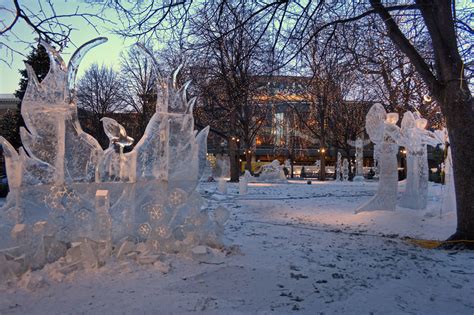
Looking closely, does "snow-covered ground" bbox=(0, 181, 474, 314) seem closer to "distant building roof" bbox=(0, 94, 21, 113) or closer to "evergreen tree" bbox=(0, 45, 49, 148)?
"evergreen tree" bbox=(0, 45, 49, 148)

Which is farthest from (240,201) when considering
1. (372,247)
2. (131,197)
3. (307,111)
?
(307,111)

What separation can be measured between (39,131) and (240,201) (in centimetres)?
1090

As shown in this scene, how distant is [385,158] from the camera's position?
1196cm

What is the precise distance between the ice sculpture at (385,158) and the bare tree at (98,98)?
100 feet

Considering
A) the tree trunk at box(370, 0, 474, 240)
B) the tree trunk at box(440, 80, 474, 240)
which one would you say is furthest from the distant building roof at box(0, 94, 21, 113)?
the tree trunk at box(440, 80, 474, 240)

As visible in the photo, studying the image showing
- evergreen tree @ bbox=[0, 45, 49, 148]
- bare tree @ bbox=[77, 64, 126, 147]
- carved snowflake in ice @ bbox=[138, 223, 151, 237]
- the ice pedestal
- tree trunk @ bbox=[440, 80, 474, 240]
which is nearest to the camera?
carved snowflake in ice @ bbox=[138, 223, 151, 237]

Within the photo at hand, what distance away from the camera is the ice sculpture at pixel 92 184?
5.86 metres

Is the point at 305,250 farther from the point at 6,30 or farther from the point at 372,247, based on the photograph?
the point at 6,30

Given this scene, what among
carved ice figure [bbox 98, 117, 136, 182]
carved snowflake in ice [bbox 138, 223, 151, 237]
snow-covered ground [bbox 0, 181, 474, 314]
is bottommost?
snow-covered ground [bbox 0, 181, 474, 314]

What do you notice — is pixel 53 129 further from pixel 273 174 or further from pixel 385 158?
pixel 273 174

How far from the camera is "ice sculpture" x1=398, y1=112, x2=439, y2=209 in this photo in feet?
41.3

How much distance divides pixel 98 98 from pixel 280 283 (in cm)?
3789

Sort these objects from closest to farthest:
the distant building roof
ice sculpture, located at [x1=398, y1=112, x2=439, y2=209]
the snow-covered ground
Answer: the snow-covered ground → ice sculpture, located at [x1=398, y1=112, x2=439, y2=209] → the distant building roof

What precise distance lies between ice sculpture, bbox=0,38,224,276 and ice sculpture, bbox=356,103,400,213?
256 inches
